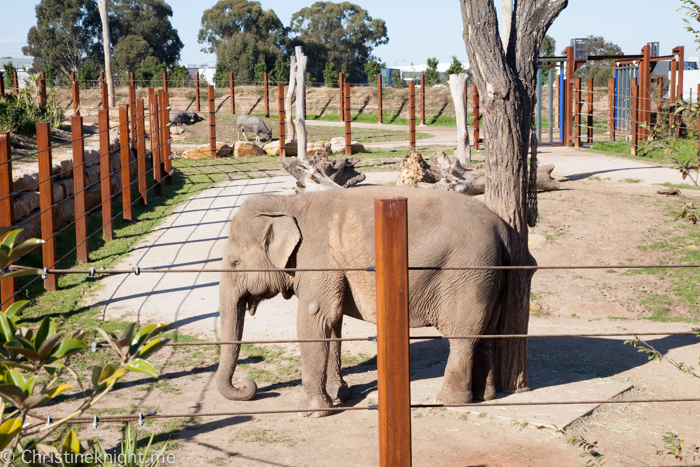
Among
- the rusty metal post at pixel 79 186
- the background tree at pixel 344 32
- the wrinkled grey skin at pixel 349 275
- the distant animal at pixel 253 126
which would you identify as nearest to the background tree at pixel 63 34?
the background tree at pixel 344 32

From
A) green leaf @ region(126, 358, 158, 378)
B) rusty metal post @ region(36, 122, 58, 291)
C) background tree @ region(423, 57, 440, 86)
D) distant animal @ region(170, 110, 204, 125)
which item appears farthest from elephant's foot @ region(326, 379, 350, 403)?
background tree @ region(423, 57, 440, 86)

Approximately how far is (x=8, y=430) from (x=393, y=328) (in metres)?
1.30

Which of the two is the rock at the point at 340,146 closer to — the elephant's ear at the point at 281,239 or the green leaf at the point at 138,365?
the elephant's ear at the point at 281,239

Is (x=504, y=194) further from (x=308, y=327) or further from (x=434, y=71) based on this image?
(x=434, y=71)

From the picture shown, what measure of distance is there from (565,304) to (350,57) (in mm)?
49227

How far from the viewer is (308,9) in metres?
55.6

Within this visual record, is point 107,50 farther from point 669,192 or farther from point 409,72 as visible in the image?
point 409,72

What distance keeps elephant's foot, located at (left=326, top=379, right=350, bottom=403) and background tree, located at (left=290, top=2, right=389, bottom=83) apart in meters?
50.0

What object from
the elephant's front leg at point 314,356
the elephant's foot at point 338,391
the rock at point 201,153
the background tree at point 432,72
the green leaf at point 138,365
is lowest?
the elephant's foot at point 338,391

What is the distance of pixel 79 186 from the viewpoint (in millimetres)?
7961

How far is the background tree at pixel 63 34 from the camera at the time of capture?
44406mm

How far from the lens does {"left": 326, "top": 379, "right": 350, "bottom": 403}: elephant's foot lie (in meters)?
4.89

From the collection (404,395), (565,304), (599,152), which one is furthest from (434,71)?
(404,395)

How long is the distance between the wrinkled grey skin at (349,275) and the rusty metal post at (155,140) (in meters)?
8.08
